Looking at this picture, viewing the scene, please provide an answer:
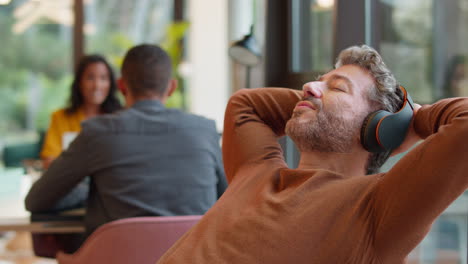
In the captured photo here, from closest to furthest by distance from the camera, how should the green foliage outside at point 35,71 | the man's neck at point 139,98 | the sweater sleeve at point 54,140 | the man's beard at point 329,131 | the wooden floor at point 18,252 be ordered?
the man's beard at point 329,131 → the man's neck at point 139,98 → the sweater sleeve at point 54,140 → the wooden floor at point 18,252 → the green foliage outside at point 35,71

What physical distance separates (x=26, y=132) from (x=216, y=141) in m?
5.06

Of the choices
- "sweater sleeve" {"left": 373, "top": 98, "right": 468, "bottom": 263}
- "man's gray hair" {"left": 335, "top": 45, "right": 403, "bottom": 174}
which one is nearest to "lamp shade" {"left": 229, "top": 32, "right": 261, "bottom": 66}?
"man's gray hair" {"left": 335, "top": 45, "right": 403, "bottom": 174}

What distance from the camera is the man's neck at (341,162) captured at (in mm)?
1380

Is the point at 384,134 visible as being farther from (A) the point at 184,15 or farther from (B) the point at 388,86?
(A) the point at 184,15

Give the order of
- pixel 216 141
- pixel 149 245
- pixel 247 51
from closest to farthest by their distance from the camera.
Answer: pixel 149 245
pixel 216 141
pixel 247 51

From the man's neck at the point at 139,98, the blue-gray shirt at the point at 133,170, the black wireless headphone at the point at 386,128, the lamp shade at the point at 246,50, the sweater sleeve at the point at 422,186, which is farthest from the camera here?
the lamp shade at the point at 246,50

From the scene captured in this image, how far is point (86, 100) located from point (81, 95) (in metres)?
0.05

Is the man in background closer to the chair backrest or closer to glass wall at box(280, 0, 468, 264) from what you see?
the chair backrest

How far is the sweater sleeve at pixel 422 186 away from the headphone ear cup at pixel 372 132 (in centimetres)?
15

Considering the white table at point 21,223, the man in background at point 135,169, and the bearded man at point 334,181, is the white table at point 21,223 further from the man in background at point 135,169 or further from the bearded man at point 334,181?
the bearded man at point 334,181

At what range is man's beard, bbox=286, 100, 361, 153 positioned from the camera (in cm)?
134

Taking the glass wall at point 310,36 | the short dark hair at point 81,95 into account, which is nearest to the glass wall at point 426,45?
the glass wall at point 310,36

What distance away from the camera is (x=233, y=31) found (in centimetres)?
594

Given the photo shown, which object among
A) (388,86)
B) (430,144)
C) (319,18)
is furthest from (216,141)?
(319,18)
